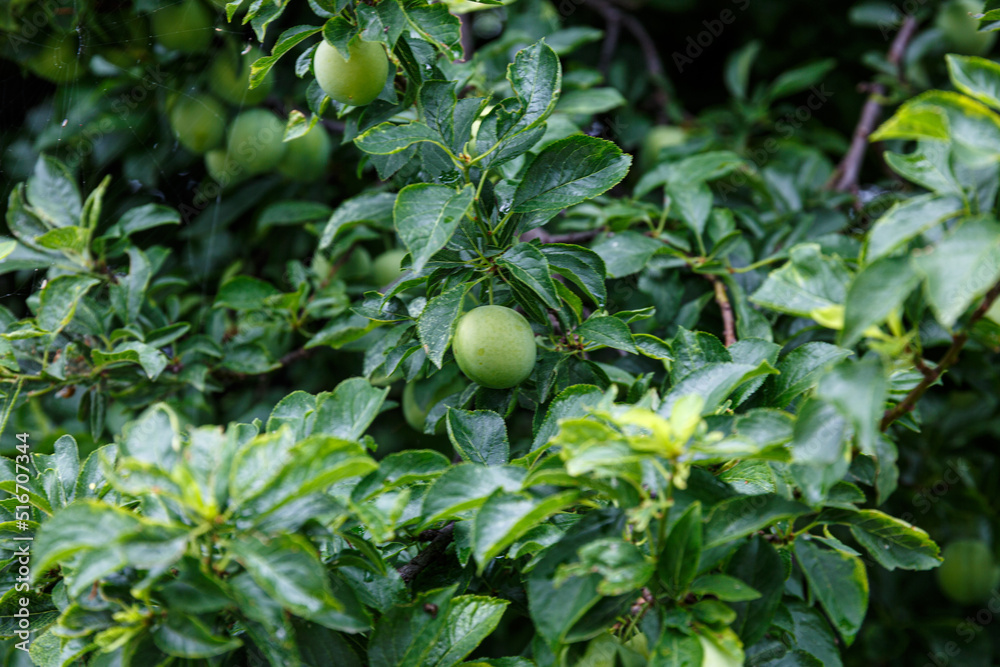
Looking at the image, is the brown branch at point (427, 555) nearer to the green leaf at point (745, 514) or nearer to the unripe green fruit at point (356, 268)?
the green leaf at point (745, 514)

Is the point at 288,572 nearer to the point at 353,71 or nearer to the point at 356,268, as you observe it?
the point at 353,71

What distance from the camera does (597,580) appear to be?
591 millimetres

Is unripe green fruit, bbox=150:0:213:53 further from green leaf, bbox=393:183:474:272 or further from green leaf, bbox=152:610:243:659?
green leaf, bbox=152:610:243:659

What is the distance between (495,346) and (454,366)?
38cm

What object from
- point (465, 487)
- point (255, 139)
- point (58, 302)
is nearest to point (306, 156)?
point (255, 139)

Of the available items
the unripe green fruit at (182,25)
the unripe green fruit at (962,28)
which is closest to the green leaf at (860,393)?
the unripe green fruit at (182,25)

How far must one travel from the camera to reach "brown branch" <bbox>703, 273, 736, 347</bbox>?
115 centimetres

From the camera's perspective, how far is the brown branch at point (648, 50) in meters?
2.04

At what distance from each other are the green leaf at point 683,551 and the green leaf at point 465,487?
5.2 inches

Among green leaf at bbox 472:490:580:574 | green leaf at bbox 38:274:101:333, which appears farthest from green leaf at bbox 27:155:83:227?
green leaf at bbox 472:490:580:574

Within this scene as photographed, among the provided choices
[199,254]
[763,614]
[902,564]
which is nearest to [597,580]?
[763,614]

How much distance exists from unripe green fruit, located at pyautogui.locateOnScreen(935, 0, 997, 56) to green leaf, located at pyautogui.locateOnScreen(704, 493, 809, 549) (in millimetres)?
1823

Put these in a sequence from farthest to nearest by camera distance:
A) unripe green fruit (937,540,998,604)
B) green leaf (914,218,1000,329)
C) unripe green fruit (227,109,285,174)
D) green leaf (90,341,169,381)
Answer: unripe green fruit (937,540,998,604)
unripe green fruit (227,109,285,174)
green leaf (90,341,169,381)
green leaf (914,218,1000,329)

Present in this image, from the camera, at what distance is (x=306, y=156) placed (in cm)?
154
